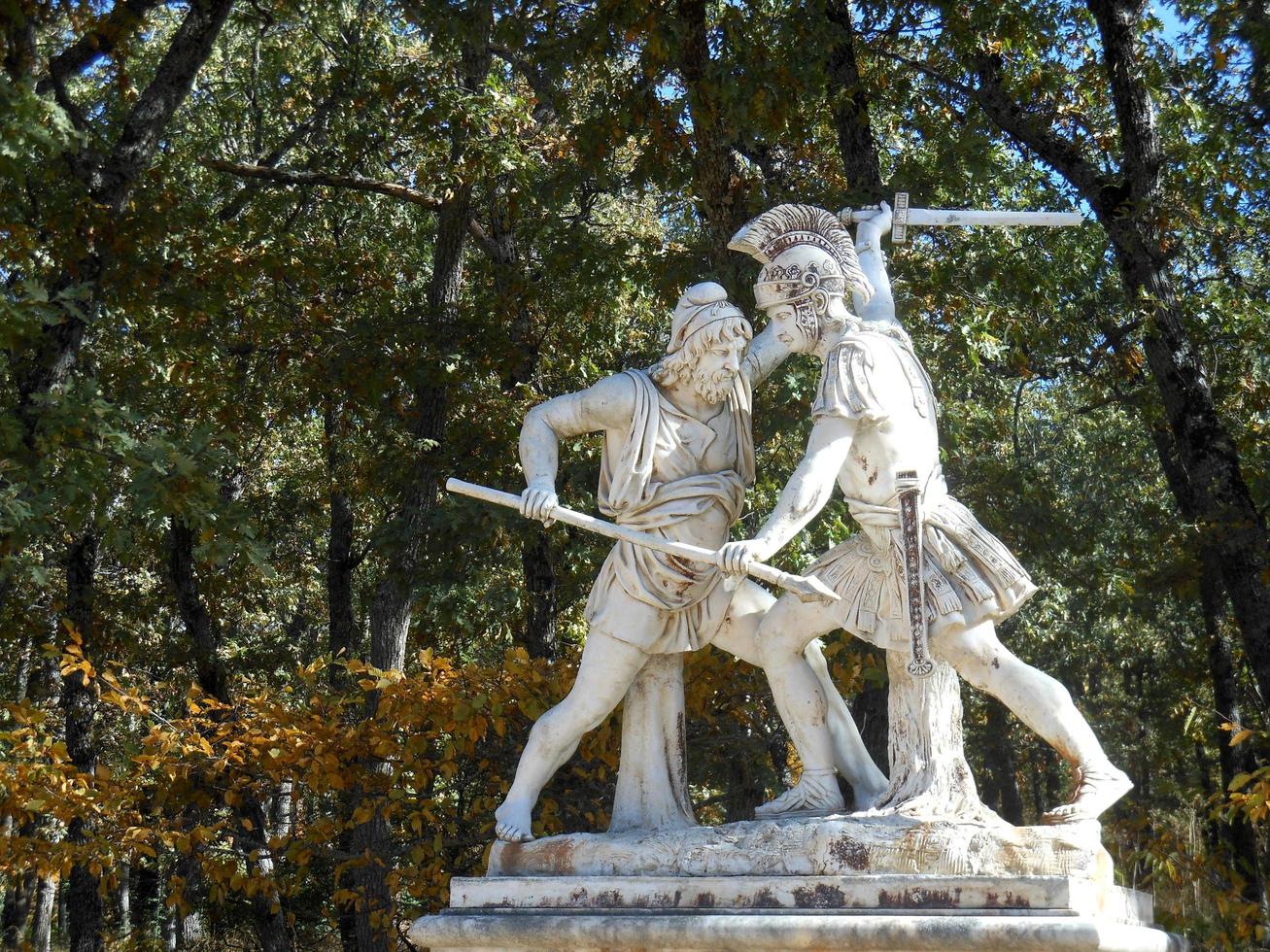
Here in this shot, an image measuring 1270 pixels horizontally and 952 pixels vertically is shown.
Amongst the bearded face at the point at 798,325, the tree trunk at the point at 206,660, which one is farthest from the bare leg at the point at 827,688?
the tree trunk at the point at 206,660

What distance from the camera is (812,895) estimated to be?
481 centimetres

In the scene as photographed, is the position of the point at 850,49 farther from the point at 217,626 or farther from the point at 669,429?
the point at 217,626

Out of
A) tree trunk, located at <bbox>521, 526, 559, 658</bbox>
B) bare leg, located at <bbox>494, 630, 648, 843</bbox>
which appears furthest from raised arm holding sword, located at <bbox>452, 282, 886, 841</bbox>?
tree trunk, located at <bbox>521, 526, 559, 658</bbox>

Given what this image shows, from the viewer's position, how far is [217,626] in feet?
54.8

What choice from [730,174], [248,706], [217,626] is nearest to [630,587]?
[248,706]

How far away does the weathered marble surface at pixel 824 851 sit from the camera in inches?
183

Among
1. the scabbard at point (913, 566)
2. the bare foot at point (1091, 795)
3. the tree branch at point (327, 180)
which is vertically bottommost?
the bare foot at point (1091, 795)

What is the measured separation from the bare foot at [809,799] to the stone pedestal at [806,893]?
18 cm

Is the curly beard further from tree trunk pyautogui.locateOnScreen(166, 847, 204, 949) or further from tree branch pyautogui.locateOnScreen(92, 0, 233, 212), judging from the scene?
tree trunk pyautogui.locateOnScreen(166, 847, 204, 949)

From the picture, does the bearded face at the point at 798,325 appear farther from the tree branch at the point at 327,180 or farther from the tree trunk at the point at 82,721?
the tree trunk at the point at 82,721

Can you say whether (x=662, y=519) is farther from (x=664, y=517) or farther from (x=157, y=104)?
(x=157, y=104)

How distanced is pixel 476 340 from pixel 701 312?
5.67 meters

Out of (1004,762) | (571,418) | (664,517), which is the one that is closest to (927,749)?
(664,517)

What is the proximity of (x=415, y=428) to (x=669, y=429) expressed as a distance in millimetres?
6107
